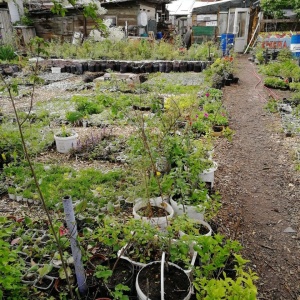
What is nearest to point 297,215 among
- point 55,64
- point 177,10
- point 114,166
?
point 114,166

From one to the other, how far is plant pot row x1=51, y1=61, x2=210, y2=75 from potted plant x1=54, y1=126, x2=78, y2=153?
635 cm

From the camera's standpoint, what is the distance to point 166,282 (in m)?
1.83

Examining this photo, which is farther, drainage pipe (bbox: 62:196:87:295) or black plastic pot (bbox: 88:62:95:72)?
black plastic pot (bbox: 88:62:95:72)

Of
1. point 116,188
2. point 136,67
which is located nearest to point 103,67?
point 136,67

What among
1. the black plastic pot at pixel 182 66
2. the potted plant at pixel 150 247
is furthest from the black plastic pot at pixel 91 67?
the potted plant at pixel 150 247

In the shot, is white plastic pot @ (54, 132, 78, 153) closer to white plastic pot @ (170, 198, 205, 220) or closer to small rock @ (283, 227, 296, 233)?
white plastic pot @ (170, 198, 205, 220)

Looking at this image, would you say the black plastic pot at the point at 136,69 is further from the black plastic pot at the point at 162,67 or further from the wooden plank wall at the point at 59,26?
the wooden plank wall at the point at 59,26

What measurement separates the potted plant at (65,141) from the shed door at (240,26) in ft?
44.2

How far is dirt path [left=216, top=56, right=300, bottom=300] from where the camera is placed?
7.67 feet

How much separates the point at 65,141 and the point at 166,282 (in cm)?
289

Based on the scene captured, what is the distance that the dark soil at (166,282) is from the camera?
5.71 ft

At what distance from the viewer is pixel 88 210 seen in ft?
9.45

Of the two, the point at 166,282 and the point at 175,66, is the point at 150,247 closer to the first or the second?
the point at 166,282

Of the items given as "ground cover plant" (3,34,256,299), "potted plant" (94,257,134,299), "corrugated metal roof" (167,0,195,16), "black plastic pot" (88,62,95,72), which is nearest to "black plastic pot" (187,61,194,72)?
"black plastic pot" (88,62,95,72)
